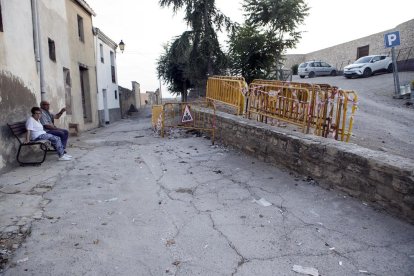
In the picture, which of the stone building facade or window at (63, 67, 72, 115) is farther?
the stone building facade

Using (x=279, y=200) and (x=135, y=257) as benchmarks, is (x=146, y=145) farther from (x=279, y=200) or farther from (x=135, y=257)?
(x=135, y=257)

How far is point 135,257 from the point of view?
9.80 ft

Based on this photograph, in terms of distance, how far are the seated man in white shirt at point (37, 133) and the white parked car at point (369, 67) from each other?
2218cm

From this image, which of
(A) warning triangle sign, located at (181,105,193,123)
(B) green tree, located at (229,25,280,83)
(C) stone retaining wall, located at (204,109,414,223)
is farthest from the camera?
(B) green tree, located at (229,25,280,83)

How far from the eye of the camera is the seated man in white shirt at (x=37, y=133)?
6.55 metres

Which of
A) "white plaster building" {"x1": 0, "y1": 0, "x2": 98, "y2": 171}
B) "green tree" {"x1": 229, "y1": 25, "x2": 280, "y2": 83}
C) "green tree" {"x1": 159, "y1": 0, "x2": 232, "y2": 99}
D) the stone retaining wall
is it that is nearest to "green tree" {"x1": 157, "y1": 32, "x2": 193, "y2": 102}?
"green tree" {"x1": 159, "y1": 0, "x2": 232, "y2": 99}

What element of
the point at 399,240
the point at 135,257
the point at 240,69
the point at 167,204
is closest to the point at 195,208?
the point at 167,204

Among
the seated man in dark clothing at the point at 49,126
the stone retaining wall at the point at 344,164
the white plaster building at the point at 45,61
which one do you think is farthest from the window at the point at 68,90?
the stone retaining wall at the point at 344,164

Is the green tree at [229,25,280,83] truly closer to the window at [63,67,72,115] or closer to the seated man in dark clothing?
the window at [63,67,72,115]

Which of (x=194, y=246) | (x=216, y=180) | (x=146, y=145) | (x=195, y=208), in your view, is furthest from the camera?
(x=146, y=145)

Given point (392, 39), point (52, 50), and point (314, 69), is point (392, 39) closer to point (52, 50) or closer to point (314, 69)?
point (52, 50)

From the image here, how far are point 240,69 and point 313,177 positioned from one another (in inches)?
515

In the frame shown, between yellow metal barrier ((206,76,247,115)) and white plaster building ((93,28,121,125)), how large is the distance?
867 cm

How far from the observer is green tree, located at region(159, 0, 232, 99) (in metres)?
15.0
